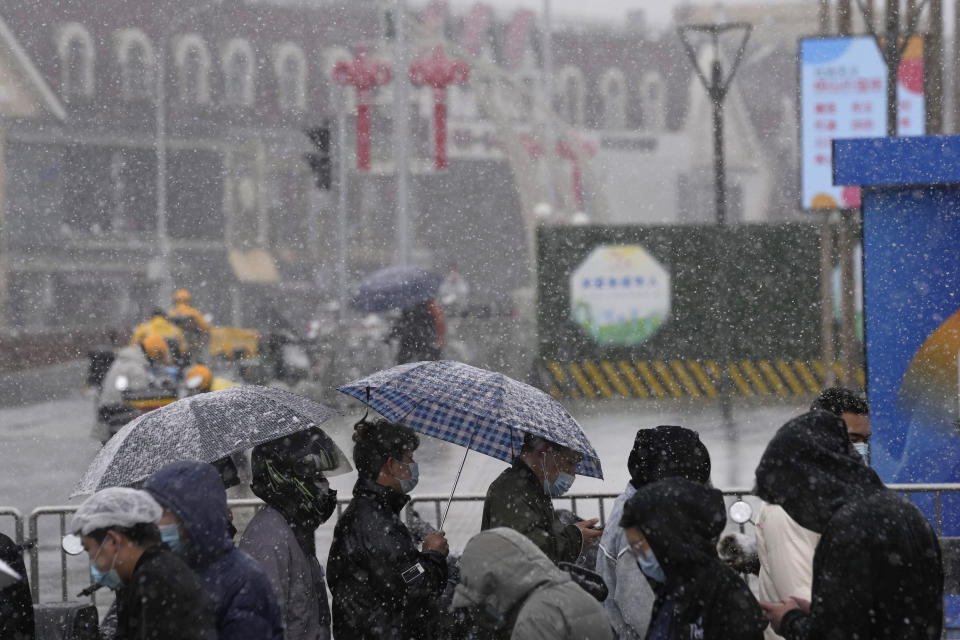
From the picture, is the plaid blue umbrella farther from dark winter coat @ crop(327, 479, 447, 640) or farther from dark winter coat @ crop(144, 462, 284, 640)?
dark winter coat @ crop(144, 462, 284, 640)

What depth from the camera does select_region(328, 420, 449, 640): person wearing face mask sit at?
4.66 m

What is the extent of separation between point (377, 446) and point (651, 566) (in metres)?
1.42

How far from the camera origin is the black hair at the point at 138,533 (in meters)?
3.56

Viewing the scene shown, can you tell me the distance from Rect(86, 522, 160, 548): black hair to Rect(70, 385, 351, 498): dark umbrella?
121cm

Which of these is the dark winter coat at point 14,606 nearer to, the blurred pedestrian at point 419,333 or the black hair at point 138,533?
the black hair at point 138,533

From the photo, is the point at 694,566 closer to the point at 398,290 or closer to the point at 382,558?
the point at 382,558

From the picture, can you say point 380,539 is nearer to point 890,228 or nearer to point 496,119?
point 890,228

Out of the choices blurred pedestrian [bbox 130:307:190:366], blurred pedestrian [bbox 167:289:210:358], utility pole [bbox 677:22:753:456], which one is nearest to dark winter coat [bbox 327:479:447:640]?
blurred pedestrian [bbox 130:307:190:366]

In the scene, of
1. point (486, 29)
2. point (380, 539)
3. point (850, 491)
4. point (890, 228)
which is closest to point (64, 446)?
point (890, 228)

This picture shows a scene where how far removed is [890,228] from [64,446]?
1319 cm

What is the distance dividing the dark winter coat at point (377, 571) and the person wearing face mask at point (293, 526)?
87 millimetres

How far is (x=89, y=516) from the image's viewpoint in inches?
141

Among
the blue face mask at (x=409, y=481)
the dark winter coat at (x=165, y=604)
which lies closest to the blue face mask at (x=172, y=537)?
the dark winter coat at (x=165, y=604)

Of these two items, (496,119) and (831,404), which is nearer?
(831,404)
